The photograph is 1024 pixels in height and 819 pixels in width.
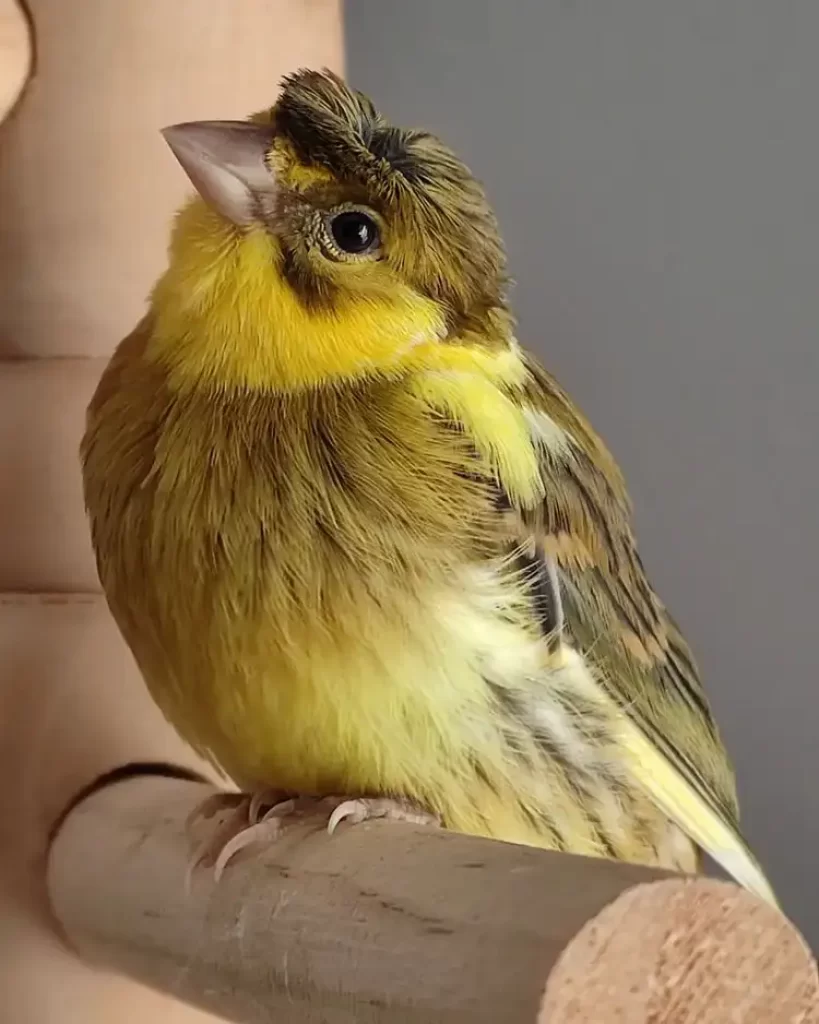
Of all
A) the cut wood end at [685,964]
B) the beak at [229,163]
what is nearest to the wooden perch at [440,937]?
the cut wood end at [685,964]

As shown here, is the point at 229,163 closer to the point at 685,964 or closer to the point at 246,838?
the point at 246,838

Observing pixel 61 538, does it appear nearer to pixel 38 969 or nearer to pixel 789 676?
pixel 38 969

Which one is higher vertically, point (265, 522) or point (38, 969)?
point (265, 522)

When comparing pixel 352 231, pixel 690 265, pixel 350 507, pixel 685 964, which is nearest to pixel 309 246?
pixel 352 231

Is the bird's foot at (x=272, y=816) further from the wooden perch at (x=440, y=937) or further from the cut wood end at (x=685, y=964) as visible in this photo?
the cut wood end at (x=685, y=964)

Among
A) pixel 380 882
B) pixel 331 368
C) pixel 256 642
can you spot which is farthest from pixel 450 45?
pixel 380 882

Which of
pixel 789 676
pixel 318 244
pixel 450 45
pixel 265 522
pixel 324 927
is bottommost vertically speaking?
pixel 789 676

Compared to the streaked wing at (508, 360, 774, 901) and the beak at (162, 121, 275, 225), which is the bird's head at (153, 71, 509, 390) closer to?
the beak at (162, 121, 275, 225)
